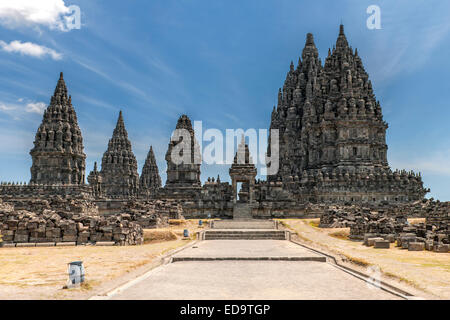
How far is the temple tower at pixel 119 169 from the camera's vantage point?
288ft

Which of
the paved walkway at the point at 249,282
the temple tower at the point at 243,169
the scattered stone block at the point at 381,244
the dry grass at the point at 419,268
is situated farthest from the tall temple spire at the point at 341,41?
the paved walkway at the point at 249,282

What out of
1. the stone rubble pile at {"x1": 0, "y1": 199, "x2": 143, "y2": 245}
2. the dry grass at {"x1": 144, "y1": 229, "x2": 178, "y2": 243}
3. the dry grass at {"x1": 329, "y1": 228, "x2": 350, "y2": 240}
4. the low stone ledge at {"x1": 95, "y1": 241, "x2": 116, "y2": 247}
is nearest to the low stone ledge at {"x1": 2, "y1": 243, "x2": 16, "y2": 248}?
the stone rubble pile at {"x1": 0, "y1": 199, "x2": 143, "y2": 245}

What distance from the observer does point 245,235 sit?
21641 mm

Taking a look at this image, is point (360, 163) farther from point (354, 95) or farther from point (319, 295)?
point (319, 295)

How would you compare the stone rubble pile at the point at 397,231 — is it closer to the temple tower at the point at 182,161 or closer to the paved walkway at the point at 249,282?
the paved walkway at the point at 249,282

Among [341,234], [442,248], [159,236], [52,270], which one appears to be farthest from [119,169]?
[442,248]

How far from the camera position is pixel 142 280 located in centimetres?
945

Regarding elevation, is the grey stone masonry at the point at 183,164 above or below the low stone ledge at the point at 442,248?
above

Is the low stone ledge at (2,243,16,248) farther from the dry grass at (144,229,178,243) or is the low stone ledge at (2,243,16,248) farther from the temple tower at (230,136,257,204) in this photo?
the temple tower at (230,136,257,204)

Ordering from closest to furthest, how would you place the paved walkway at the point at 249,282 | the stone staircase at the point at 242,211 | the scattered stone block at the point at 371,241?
the paved walkway at the point at 249,282
the scattered stone block at the point at 371,241
the stone staircase at the point at 242,211

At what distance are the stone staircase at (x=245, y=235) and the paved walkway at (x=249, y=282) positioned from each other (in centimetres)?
880

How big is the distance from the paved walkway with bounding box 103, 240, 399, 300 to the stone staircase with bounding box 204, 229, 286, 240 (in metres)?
8.80

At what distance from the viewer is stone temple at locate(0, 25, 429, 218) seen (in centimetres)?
3650
